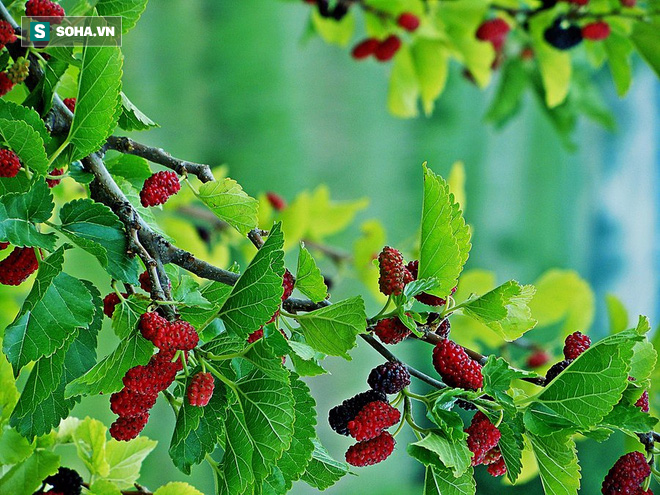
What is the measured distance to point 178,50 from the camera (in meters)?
1.69

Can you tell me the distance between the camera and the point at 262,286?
0.21m

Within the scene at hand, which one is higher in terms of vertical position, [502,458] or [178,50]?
[502,458]

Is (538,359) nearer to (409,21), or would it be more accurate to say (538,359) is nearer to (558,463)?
(409,21)

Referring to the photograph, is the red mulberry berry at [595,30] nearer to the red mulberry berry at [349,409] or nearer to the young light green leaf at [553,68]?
the young light green leaf at [553,68]

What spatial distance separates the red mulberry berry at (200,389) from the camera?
21 centimetres

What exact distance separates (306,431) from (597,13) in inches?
19.9

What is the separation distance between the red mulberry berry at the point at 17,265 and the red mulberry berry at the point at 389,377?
0.12 meters

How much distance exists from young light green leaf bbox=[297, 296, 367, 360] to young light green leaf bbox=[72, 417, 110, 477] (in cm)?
13

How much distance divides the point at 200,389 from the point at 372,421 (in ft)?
0.19

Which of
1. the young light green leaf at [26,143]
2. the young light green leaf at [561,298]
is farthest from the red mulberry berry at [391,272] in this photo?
the young light green leaf at [561,298]

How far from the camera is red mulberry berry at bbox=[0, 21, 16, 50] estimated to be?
25cm

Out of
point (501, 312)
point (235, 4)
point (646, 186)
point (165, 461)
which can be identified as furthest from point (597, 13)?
point (646, 186)

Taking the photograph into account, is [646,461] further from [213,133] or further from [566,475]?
[213,133]

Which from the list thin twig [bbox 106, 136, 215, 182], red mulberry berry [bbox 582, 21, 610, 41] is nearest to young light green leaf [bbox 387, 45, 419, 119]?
red mulberry berry [bbox 582, 21, 610, 41]
